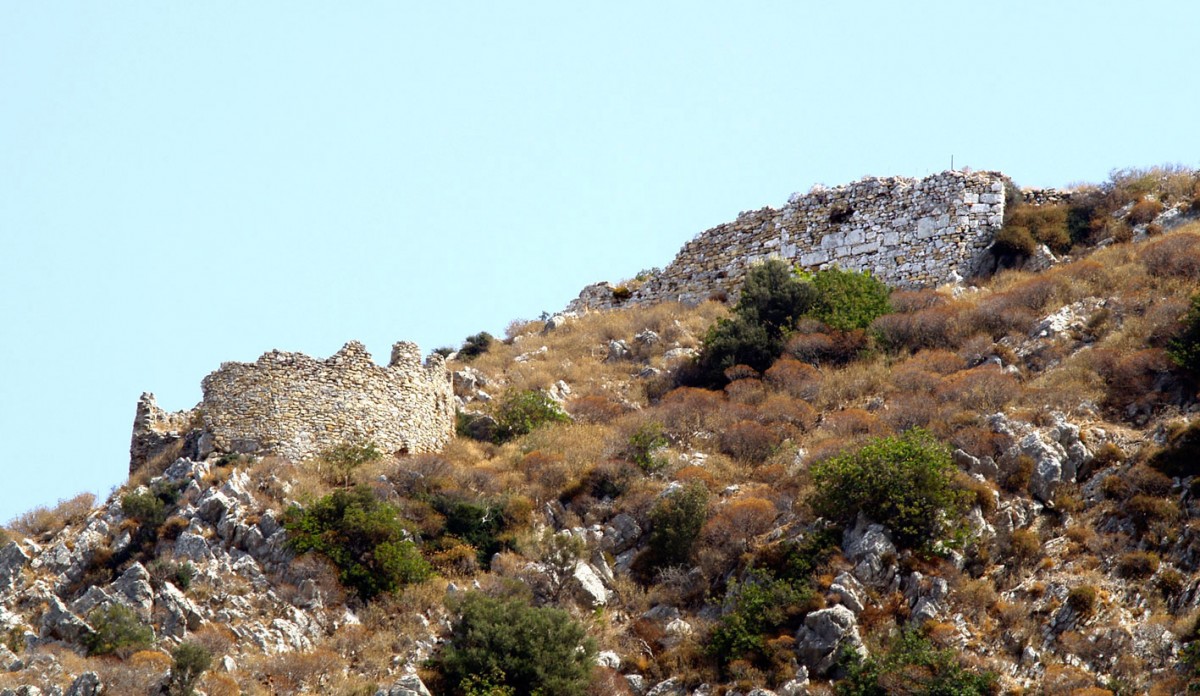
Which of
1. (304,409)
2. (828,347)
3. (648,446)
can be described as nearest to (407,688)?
(648,446)

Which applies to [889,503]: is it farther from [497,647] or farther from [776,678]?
[497,647]

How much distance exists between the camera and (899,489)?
30297 mm

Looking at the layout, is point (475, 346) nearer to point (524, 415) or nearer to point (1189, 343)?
point (524, 415)

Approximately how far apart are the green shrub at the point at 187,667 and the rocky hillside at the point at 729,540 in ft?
0.21

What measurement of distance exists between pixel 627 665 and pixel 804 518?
464 centimetres

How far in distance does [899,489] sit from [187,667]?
1260 cm

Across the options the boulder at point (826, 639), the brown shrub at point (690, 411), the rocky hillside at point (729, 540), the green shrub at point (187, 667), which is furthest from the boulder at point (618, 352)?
the green shrub at point (187, 667)

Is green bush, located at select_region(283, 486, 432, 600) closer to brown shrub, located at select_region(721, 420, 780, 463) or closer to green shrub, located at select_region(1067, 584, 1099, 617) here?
brown shrub, located at select_region(721, 420, 780, 463)

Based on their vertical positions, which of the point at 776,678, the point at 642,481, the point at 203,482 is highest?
the point at 203,482

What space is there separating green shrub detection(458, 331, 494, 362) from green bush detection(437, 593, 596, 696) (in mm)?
16936

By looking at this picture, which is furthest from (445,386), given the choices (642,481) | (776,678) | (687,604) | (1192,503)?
(1192,503)

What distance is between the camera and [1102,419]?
1276 inches

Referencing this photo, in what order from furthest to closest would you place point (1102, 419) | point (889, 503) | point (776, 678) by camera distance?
point (1102, 419) → point (889, 503) → point (776, 678)

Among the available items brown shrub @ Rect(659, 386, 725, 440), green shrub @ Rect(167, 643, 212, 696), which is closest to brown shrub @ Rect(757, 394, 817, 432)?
brown shrub @ Rect(659, 386, 725, 440)
